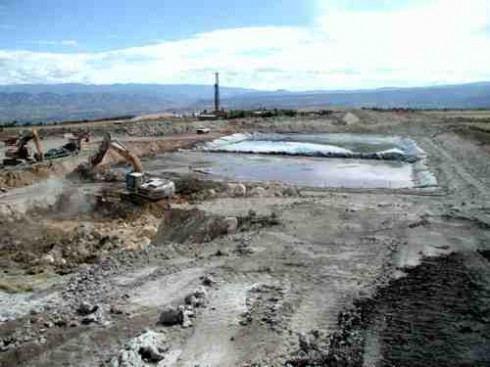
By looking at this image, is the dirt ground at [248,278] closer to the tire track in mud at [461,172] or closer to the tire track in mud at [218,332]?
the tire track in mud at [218,332]

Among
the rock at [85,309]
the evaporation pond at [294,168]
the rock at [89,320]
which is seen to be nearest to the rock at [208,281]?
the rock at [85,309]

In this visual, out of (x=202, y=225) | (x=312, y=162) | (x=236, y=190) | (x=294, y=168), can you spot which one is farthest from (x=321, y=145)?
(x=202, y=225)

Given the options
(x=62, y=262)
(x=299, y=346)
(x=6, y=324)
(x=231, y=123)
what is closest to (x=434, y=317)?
(x=299, y=346)

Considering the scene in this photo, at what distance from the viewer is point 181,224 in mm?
17812

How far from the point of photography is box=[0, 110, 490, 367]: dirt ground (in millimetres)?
8602

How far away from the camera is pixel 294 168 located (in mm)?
30031

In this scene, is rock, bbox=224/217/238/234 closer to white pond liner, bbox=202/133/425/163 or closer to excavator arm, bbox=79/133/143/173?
excavator arm, bbox=79/133/143/173

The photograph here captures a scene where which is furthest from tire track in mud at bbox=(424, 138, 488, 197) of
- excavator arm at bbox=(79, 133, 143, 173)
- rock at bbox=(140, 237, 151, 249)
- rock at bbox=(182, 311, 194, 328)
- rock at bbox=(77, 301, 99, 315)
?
rock at bbox=(77, 301, 99, 315)

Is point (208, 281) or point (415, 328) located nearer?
point (415, 328)

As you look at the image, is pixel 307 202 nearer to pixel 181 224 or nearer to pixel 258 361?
pixel 181 224

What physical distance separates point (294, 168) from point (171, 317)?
21234mm

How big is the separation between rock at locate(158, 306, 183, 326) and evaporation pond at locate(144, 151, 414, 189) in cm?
1570

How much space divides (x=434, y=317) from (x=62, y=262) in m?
9.05

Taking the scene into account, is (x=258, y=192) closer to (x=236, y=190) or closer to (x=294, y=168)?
(x=236, y=190)
